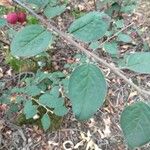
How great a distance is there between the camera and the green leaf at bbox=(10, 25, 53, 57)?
1.95 ft

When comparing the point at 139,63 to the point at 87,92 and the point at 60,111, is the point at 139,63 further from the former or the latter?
the point at 60,111

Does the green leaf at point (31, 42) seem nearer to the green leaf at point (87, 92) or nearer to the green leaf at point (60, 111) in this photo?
the green leaf at point (87, 92)

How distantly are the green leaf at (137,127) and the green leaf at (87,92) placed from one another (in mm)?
45

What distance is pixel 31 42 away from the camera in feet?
1.98

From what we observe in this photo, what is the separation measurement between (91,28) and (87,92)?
5.4 inches

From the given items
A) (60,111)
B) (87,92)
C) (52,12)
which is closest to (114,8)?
(60,111)

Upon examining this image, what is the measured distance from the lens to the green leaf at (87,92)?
1.70 feet

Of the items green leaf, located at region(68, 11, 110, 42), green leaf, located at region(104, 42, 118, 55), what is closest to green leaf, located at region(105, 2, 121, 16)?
green leaf, located at region(104, 42, 118, 55)

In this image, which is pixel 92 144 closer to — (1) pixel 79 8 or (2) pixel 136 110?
(1) pixel 79 8

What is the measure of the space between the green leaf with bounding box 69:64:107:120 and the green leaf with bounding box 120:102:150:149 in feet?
0.15

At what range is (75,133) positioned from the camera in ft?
6.66

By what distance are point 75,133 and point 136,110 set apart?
153 centimetres

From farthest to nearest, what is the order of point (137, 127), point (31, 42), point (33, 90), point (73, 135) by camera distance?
point (73, 135) → point (33, 90) → point (31, 42) → point (137, 127)

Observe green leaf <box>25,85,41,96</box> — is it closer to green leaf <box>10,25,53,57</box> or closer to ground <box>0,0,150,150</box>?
ground <box>0,0,150,150</box>
